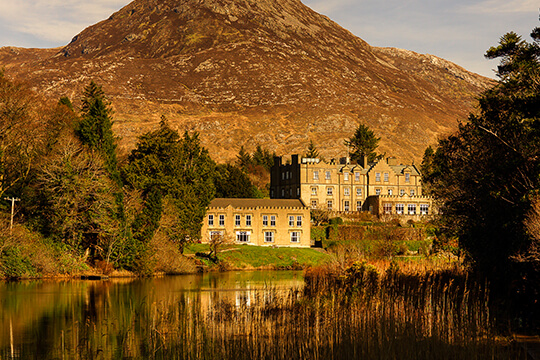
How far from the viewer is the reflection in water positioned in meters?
24.8

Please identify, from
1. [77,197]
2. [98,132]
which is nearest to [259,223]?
[98,132]

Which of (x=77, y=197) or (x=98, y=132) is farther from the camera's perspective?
(x=98, y=132)

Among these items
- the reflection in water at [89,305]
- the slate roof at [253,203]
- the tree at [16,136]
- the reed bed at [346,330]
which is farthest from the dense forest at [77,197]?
the reed bed at [346,330]

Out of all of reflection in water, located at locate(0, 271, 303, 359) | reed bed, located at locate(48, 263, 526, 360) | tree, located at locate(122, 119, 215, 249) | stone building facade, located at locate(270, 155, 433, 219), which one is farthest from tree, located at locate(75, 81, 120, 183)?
stone building facade, located at locate(270, 155, 433, 219)

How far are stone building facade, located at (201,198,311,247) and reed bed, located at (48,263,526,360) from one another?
169 ft

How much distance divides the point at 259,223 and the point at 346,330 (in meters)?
61.6

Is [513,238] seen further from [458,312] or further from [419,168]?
[419,168]

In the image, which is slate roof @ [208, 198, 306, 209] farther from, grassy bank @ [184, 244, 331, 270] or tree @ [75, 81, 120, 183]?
tree @ [75, 81, 120, 183]

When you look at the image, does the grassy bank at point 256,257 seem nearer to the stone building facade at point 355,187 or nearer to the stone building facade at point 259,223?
the stone building facade at point 259,223

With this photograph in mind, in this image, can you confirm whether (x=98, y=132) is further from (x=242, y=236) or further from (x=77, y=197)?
(x=242, y=236)

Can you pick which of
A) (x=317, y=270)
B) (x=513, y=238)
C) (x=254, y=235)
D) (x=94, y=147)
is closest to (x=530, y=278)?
(x=513, y=238)

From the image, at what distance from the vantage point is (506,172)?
2414 cm

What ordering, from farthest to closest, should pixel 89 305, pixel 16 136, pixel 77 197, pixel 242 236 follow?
pixel 242 236 < pixel 16 136 < pixel 77 197 < pixel 89 305

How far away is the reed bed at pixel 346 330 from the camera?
1836 centimetres
